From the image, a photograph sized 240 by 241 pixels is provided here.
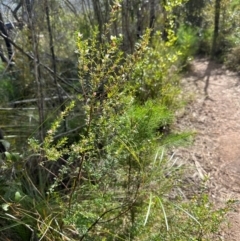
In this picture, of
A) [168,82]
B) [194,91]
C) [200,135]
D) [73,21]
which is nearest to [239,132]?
[200,135]

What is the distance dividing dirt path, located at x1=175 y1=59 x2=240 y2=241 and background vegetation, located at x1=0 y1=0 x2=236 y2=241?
245 millimetres

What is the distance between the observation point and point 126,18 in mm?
3859

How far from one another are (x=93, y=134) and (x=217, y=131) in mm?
2498

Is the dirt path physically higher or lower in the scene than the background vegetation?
lower

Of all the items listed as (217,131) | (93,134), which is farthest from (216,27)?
(93,134)

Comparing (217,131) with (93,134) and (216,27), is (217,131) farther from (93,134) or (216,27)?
(216,27)

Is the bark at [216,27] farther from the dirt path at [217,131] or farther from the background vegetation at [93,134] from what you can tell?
the background vegetation at [93,134]

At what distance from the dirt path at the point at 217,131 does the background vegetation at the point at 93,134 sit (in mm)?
245

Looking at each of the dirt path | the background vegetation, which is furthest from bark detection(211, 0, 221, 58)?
the background vegetation

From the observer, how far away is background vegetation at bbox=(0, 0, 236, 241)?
6.28 feet

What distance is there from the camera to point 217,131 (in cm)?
407

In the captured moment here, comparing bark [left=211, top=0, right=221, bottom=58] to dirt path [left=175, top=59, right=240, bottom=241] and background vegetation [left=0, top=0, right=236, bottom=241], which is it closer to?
dirt path [left=175, top=59, right=240, bottom=241]

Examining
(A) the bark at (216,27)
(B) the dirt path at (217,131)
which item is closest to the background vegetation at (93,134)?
(B) the dirt path at (217,131)

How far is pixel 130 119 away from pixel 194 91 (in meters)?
3.18
